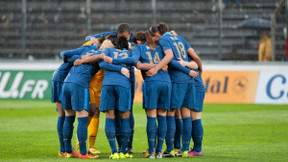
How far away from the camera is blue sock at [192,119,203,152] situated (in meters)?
7.89

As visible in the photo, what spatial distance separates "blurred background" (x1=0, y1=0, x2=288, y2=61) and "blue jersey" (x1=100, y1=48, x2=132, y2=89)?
11.8m

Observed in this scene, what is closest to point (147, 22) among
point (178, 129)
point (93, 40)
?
point (93, 40)

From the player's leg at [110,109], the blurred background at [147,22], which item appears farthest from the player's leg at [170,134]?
the blurred background at [147,22]

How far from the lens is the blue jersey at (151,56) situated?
7.61 meters

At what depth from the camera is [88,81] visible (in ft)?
25.8

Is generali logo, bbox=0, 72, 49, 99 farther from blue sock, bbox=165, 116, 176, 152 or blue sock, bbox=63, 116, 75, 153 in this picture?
blue sock, bbox=165, 116, 176, 152

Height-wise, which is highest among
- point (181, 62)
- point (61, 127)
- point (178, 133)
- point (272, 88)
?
point (181, 62)

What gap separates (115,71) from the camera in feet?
24.9

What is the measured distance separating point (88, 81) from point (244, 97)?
1080 cm

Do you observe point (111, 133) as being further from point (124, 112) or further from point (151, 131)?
point (151, 131)

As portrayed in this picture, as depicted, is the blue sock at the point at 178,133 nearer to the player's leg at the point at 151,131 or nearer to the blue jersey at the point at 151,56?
the player's leg at the point at 151,131

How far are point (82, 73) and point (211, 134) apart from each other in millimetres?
3868

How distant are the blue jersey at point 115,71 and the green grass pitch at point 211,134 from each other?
1.15 metres

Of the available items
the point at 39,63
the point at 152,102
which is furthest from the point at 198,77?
the point at 39,63
